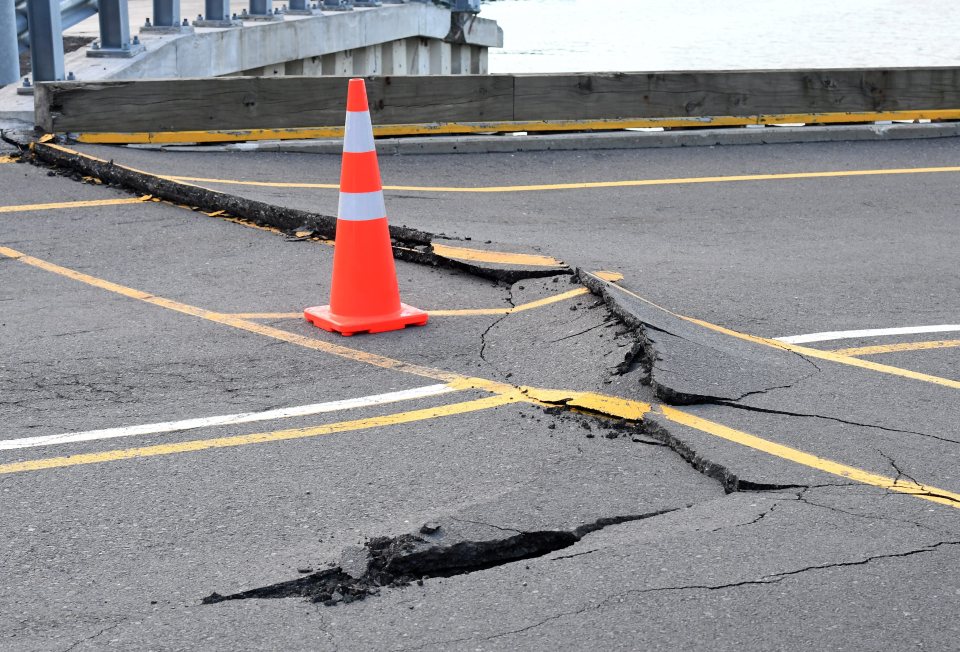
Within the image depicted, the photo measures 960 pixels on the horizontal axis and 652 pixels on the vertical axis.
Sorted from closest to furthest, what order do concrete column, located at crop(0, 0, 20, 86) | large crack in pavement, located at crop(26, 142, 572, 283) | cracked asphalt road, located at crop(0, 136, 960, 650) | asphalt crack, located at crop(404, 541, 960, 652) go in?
asphalt crack, located at crop(404, 541, 960, 652)
cracked asphalt road, located at crop(0, 136, 960, 650)
large crack in pavement, located at crop(26, 142, 572, 283)
concrete column, located at crop(0, 0, 20, 86)

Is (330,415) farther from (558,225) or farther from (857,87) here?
(857,87)

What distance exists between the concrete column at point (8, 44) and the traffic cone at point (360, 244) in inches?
288

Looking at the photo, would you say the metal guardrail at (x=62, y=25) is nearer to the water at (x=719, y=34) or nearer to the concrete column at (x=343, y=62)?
the concrete column at (x=343, y=62)

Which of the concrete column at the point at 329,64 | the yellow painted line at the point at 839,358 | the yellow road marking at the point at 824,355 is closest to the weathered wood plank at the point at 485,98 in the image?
the yellow road marking at the point at 824,355

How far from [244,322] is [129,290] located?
3.45 ft

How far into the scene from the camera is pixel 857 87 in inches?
545

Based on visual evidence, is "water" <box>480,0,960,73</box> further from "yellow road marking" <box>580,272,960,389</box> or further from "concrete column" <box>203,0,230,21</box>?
"yellow road marking" <box>580,272,960,389</box>

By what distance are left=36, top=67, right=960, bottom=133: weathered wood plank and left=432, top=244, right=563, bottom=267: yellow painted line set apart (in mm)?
4492

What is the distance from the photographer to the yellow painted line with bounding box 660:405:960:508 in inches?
178

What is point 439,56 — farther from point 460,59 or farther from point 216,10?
point 216,10

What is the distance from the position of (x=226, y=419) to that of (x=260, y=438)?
0.94ft

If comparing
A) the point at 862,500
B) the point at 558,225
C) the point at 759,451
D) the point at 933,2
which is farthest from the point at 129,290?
the point at 933,2

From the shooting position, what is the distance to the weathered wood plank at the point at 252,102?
36.5 feet

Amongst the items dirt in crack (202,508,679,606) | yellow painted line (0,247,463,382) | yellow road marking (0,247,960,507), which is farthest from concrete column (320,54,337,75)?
dirt in crack (202,508,679,606)
